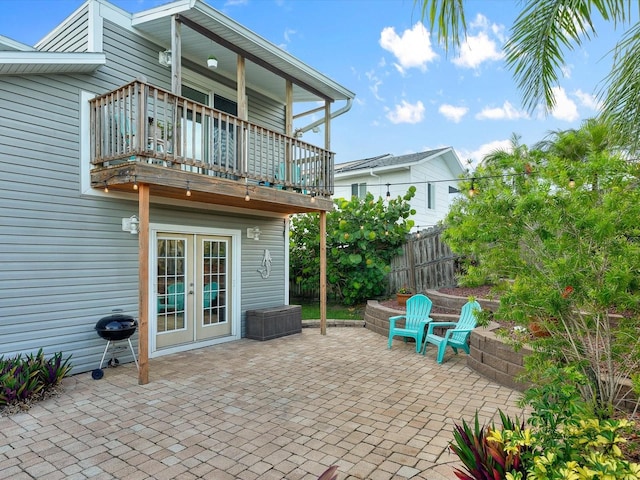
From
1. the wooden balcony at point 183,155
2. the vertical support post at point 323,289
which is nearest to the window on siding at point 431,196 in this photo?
the vertical support post at point 323,289

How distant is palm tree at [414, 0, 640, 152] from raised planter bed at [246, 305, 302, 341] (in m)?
5.73

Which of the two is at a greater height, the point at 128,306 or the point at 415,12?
the point at 415,12

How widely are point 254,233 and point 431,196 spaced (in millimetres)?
9916

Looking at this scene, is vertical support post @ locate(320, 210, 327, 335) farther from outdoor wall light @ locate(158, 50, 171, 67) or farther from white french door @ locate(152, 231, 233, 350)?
outdoor wall light @ locate(158, 50, 171, 67)

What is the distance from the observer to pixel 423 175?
579 inches

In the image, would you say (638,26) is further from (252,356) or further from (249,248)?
(249,248)

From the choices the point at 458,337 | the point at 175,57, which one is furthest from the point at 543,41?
the point at 175,57

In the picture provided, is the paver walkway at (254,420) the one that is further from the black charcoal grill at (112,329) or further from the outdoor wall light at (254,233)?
the outdoor wall light at (254,233)

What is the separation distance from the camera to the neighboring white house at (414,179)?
1422cm

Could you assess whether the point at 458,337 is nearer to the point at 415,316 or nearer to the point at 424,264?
the point at 415,316

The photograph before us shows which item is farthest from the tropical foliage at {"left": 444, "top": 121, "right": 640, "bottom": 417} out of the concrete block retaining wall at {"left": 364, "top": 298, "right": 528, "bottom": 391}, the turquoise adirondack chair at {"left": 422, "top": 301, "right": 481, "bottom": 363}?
the turquoise adirondack chair at {"left": 422, "top": 301, "right": 481, "bottom": 363}

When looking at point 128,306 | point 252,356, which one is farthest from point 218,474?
point 128,306

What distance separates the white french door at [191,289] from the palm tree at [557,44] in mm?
5331

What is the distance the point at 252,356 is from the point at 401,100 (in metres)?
13.6
